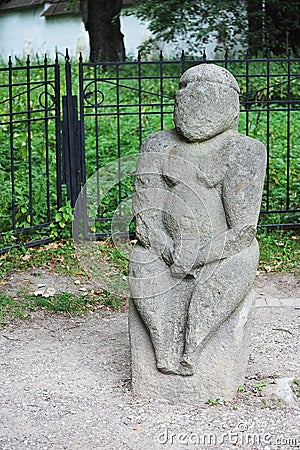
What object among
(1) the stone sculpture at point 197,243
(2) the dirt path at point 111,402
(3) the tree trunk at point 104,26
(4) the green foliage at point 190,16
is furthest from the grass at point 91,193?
(3) the tree trunk at point 104,26

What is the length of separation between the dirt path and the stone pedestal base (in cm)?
7

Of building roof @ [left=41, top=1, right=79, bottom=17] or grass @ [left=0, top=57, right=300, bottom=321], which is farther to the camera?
building roof @ [left=41, top=1, right=79, bottom=17]

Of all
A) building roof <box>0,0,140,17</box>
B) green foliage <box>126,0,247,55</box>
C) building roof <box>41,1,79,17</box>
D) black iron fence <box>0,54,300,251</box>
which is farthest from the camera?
building roof <box>41,1,79,17</box>

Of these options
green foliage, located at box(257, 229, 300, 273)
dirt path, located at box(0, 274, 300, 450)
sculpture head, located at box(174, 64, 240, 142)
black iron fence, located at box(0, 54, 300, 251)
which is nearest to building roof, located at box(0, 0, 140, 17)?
black iron fence, located at box(0, 54, 300, 251)

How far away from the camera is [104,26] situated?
1582cm

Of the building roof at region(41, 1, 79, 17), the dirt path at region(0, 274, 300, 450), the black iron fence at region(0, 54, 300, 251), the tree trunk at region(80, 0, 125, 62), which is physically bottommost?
the dirt path at region(0, 274, 300, 450)

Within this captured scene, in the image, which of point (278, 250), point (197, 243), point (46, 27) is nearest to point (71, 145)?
point (278, 250)

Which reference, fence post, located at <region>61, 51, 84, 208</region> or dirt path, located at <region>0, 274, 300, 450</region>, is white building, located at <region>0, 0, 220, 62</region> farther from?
dirt path, located at <region>0, 274, 300, 450</region>

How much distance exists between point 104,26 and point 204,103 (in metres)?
12.3

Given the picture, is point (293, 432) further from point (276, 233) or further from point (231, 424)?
point (276, 233)

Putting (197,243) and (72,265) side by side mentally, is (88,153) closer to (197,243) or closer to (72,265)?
(72,265)

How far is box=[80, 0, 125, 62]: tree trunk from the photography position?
1577 cm

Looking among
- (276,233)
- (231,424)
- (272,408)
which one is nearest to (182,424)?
(231,424)

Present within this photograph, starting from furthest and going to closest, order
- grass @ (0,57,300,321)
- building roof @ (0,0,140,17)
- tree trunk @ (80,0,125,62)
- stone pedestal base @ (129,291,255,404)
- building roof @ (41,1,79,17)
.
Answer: building roof @ (41,1,79,17)
building roof @ (0,0,140,17)
tree trunk @ (80,0,125,62)
grass @ (0,57,300,321)
stone pedestal base @ (129,291,255,404)
